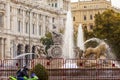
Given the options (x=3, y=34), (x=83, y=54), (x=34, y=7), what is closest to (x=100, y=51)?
(x=83, y=54)

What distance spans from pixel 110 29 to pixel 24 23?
28550 millimetres

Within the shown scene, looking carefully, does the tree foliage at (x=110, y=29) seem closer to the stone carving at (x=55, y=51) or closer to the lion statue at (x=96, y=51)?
the stone carving at (x=55, y=51)

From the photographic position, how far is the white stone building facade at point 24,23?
77750mm

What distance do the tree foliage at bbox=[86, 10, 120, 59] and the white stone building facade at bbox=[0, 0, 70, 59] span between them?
1934 cm

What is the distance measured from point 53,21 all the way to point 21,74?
77.2m

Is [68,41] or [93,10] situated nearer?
[68,41]

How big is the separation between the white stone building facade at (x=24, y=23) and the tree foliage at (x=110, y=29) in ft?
63.4

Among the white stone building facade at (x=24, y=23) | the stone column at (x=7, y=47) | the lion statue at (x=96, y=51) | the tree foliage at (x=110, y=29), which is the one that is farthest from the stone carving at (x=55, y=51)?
the stone column at (x=7, y=47)

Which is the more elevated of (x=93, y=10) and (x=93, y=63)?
(x=93, y=10)

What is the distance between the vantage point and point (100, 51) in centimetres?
3447

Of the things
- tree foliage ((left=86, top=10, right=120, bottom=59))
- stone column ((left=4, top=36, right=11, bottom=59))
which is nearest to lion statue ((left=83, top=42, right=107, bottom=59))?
tree foliage ((left=86, top=10, right=120, bottom=59))

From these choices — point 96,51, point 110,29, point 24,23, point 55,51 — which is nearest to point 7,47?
point 24,23

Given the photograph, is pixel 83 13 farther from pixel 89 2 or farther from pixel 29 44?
pixel 29 44

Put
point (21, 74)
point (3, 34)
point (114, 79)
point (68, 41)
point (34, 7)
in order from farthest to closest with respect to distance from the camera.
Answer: point (34, 7) < point (3, 34) < point (68, 41) < point (114, 79) < point (21, 74)
